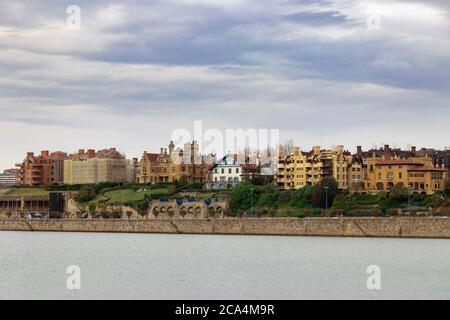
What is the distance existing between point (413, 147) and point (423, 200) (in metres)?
28.9

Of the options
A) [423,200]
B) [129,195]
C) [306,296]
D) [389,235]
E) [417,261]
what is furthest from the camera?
[129,195]

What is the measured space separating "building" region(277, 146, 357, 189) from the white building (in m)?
12.9

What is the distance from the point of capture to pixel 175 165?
140625mm

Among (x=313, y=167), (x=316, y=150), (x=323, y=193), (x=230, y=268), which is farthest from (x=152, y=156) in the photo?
(x=230, y=268)

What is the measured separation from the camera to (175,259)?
195ft

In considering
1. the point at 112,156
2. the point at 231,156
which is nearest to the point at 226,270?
the point at 231,156

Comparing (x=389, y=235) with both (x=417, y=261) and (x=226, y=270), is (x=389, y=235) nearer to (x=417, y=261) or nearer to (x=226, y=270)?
(x=417, y=261)

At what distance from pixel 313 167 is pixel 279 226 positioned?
29239 mm

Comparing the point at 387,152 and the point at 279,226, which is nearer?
the point at 279,226

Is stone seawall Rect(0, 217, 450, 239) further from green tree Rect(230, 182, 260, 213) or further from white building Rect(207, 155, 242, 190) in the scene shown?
white building Rect(207, 155, 242, 190)

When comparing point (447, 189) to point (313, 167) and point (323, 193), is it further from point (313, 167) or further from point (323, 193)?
point (313, 167)

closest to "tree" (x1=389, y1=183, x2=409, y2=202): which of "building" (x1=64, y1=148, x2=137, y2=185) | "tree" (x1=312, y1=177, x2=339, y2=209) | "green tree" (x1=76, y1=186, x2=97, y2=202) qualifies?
"tree" (x1=312, y1=177, x2=339, y2=209)

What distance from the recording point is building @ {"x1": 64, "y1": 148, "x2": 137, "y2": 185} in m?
163

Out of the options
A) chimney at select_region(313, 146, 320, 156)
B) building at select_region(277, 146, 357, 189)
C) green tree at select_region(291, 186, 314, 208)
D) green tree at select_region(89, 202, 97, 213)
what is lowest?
green tree at select_region(89, 202, 97, 213)
